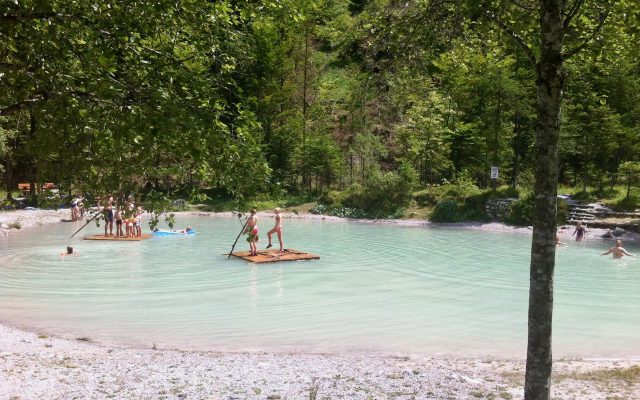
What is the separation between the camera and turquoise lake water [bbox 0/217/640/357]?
A: 1038cm

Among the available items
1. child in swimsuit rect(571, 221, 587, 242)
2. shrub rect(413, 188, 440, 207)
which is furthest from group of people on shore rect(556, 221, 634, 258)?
shrub rect(413, 188, 440, 207)

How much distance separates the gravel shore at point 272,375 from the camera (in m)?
6.75

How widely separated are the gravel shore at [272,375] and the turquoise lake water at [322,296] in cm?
102

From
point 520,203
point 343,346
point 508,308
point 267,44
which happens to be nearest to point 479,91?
point 520,203

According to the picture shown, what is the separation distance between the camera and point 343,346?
9891mm

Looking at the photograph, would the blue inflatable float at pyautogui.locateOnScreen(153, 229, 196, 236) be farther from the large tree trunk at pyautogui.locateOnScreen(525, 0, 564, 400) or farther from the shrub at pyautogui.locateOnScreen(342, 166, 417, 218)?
the large tree trunk at pyautogui.locateOnScreen(525, 0, 564, 400)

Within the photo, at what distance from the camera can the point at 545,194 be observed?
4090 mm

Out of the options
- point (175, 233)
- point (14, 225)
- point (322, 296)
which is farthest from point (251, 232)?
point (14, 225)

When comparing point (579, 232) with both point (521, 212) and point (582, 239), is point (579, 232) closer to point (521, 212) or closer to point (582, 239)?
point (582, 239)

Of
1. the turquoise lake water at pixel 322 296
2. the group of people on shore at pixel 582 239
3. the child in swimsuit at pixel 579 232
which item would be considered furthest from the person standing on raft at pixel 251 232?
the child in swimsuit at pixel 579 232

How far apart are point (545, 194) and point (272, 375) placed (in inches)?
188

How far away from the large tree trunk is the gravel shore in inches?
93.1

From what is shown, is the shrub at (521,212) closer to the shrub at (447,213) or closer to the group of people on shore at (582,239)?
the shrub at (447,213)

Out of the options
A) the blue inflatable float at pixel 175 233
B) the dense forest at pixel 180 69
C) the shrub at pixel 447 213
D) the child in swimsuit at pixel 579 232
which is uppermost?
the dense forest at pixel 180 69
